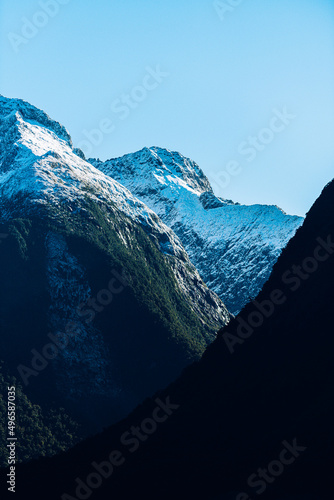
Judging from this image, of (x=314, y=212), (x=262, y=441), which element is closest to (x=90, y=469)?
(x=262, y=441)

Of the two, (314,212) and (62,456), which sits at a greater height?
(314,212)

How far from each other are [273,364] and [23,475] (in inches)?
2861

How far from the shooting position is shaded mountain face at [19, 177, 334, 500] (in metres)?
109

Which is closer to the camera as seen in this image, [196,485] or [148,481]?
[196,485]

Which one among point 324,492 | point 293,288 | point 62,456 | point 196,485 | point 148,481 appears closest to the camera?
point 324,492

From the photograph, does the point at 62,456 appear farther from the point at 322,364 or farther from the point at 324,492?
the point at 324,492

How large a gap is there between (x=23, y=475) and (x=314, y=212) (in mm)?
103824

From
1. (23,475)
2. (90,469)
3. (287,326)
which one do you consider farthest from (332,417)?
(23,475)

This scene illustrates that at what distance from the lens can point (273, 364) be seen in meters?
141

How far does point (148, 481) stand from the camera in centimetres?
12988

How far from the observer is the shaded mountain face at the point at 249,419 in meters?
109

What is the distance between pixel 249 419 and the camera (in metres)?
131

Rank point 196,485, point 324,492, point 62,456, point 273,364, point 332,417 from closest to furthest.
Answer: point 324,492 → point 332,417 → point 196,485 → point 273,364 → point 62,456

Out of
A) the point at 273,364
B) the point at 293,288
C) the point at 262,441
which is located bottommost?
the point at 262,441
